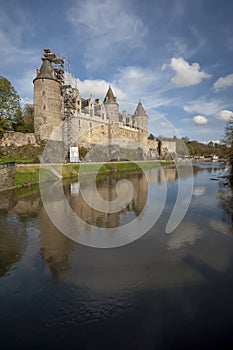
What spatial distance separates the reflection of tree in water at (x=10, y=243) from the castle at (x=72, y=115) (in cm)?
2316

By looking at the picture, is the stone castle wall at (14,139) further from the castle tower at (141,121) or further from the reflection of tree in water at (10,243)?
the castle tower at (141,121)

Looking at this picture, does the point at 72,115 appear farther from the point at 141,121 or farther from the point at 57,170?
the point at 141,121

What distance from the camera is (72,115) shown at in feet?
120

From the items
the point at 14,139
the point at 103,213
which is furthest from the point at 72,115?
the point at 103,213

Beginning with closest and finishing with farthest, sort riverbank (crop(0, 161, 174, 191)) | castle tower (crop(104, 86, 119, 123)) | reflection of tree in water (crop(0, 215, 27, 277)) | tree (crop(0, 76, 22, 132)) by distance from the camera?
reflection of tree in water (crop(0, 215, 27, 277)), riverbank (crop(0, 161, 174, 191)), tree (crop(0, 76, 22, 132)), castle tower (crop(104, 86, 119, 123))

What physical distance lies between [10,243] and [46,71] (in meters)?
29.9

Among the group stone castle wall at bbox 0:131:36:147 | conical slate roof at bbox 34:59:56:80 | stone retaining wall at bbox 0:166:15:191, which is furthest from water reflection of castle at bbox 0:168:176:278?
conical slate roof at bbox 34:59:56:80

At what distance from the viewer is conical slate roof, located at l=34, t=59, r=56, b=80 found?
30.9m

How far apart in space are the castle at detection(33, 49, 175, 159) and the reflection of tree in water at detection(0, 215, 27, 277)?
2316cm

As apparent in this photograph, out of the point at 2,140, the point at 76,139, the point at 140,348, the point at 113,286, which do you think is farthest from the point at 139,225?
the point at 76,139

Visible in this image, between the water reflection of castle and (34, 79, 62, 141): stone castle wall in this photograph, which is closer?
the water reflection of castle

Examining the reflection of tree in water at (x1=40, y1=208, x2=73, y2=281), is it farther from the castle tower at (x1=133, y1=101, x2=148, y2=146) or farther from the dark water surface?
the castle tower at (x1=133, y1=101, x2=148, y2=146)

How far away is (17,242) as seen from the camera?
7.58 meters

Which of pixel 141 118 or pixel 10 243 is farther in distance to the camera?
pixel 141 118
